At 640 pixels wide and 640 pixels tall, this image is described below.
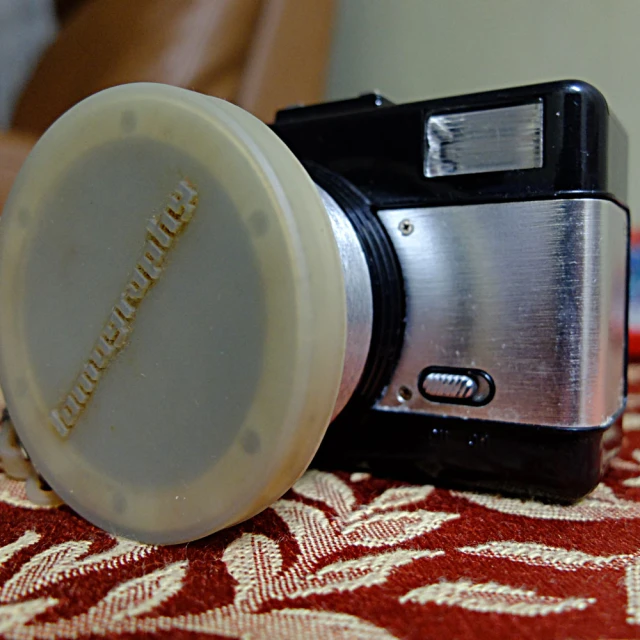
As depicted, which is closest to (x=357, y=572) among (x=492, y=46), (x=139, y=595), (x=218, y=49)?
(x=139, y=595)

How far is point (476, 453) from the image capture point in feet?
1.79

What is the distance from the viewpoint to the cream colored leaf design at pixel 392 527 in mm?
450

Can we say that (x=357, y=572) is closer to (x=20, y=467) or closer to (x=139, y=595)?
(x=139, y=595)

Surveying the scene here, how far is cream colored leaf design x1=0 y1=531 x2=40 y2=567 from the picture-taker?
1.35 feet

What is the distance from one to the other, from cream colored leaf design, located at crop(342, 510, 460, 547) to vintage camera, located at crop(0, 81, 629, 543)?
69mm

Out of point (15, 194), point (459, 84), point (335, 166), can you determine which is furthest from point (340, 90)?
point (15, 194)

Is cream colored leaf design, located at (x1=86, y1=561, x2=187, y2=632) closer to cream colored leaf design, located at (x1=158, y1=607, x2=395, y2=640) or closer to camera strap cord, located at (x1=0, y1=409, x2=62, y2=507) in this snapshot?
cream colored leaf design, located at (x1=158, y1=607, x2=395, y2=640)

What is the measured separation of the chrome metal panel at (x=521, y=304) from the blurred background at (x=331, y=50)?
1.67 ft

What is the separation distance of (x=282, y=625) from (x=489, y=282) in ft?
1.00

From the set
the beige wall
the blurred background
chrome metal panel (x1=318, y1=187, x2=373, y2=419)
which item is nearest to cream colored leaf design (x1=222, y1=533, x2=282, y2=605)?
chrome metal panel (x1=318, y1=187, x2=373, y2=419)

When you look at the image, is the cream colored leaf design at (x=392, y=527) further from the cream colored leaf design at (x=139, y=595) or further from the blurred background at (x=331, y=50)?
the blurred background at (x=331, y=50)

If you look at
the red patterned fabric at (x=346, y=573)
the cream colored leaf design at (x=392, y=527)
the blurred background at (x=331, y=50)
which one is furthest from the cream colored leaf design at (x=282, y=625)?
the blurred background at (x=331, y=50)

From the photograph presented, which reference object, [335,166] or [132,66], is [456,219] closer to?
[335,166]

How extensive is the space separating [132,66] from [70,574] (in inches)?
31.5
